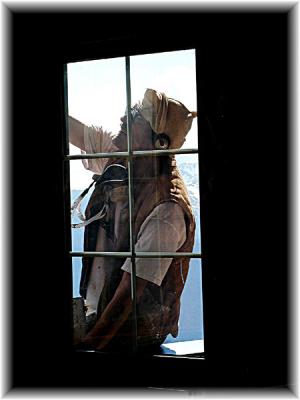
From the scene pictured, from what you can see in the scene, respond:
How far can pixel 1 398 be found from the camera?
2.09 metres

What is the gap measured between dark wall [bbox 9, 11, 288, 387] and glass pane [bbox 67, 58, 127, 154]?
0.12ft

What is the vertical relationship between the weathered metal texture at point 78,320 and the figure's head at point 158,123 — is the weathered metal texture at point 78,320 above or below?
below

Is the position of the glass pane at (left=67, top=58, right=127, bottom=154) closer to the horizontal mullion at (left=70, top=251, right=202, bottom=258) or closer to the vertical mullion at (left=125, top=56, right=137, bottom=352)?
the vertical mullion at (left=125, top=56, right=137, bottom=352)

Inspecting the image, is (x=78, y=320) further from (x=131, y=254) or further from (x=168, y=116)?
(x=168, y=116)

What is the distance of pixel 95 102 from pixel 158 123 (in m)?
0.23

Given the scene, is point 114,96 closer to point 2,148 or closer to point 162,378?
point 2,148

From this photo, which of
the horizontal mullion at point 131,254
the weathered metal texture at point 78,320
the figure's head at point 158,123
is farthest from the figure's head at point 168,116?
the weathered metal texture at point 78,320

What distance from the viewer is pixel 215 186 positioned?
1.89 meters

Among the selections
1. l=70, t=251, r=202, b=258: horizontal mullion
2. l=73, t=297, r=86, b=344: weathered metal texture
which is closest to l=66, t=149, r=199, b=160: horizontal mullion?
l=70, t=251, r=202, b=258: horizontal mullion

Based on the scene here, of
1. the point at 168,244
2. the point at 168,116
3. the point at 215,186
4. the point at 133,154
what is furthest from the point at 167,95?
the point at 168,244

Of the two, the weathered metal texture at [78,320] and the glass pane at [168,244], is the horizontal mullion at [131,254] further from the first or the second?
the weathered metal texture at [78,320]

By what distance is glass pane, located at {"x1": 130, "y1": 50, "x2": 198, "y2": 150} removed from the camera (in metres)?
1.94

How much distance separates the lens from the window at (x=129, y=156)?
1939 millimetres

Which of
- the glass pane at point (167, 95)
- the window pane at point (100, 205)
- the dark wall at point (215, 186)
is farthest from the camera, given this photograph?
the window pane at point (100, 205)
